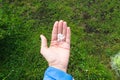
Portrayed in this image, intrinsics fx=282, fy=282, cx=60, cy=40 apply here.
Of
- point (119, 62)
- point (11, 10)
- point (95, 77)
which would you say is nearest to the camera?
point (119, 62)

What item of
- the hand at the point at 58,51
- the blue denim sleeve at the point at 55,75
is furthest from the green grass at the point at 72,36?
the blue denim sleeve at the point at 55,75

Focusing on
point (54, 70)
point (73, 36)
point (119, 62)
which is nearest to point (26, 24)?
point (73, 36)

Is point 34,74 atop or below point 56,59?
below

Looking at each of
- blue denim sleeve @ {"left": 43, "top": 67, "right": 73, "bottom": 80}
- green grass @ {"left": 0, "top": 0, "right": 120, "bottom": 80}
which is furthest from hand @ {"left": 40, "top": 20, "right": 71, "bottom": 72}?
green grass @ {"left": 0, "top": 0, "right": 120, "bottom": 80}

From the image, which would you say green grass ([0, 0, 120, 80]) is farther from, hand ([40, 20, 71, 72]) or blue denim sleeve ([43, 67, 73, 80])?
blue denim sleeve ([43, 67, 73, 80])

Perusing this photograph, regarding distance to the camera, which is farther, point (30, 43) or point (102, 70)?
point (30, 43)

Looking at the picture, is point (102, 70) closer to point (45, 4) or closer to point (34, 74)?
point (34, 74)

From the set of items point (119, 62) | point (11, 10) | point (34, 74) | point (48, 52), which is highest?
point (11, 10)
